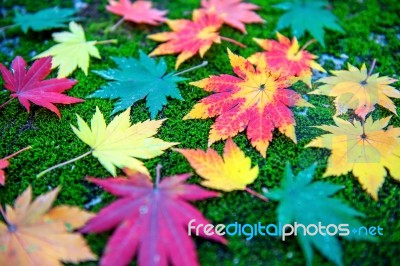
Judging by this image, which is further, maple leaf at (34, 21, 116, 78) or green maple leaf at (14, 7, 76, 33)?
green maple leaf at (14, 7, 76, 33)

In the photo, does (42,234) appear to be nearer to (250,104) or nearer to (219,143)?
(219,143)

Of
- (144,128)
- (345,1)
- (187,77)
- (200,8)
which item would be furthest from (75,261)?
(345,1)

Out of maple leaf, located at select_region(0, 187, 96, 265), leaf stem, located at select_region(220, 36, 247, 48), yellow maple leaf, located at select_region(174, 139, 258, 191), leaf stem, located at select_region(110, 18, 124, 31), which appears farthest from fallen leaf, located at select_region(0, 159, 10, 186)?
leaf stem, located at select_region(220, 36, 247, 48)

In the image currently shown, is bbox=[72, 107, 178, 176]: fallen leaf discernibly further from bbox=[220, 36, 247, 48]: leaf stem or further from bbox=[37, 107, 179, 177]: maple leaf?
bbox=[220, 36, 247, 48]: leaf stem

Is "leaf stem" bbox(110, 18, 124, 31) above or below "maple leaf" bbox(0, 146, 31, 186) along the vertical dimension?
above

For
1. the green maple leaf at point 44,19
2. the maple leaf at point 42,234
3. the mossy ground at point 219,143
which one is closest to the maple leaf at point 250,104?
the mossy ground at point 219,143

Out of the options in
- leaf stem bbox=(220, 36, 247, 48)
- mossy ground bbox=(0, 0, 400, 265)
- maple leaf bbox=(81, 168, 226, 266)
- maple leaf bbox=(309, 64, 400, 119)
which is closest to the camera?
maple leaf bbox=(81, 168, 226, 266)
